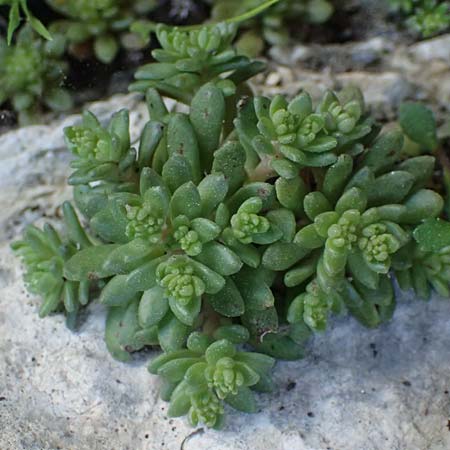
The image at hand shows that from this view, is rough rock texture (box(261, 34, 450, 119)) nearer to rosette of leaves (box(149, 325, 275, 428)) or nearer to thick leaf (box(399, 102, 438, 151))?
thick leaf (box(399, 102, 438, 151))

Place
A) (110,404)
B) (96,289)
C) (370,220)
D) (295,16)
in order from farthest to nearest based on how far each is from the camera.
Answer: (295,16), (96,289), (110,404), (370,220)

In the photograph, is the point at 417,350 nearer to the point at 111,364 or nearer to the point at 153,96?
the point at 111,364

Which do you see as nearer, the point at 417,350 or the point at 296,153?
the point at 296,153

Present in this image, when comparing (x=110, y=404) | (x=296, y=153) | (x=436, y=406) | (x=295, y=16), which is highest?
(x=296, y=153)

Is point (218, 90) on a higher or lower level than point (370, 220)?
higher

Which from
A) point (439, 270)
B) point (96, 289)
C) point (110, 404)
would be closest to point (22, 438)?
point (110, 404)

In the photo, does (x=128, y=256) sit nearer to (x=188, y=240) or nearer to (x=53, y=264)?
(x=188, y=240)

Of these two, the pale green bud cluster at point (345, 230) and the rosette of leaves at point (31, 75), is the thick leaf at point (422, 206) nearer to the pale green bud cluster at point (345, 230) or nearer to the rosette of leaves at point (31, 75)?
the pale green bud cluster at point (345, 230)
